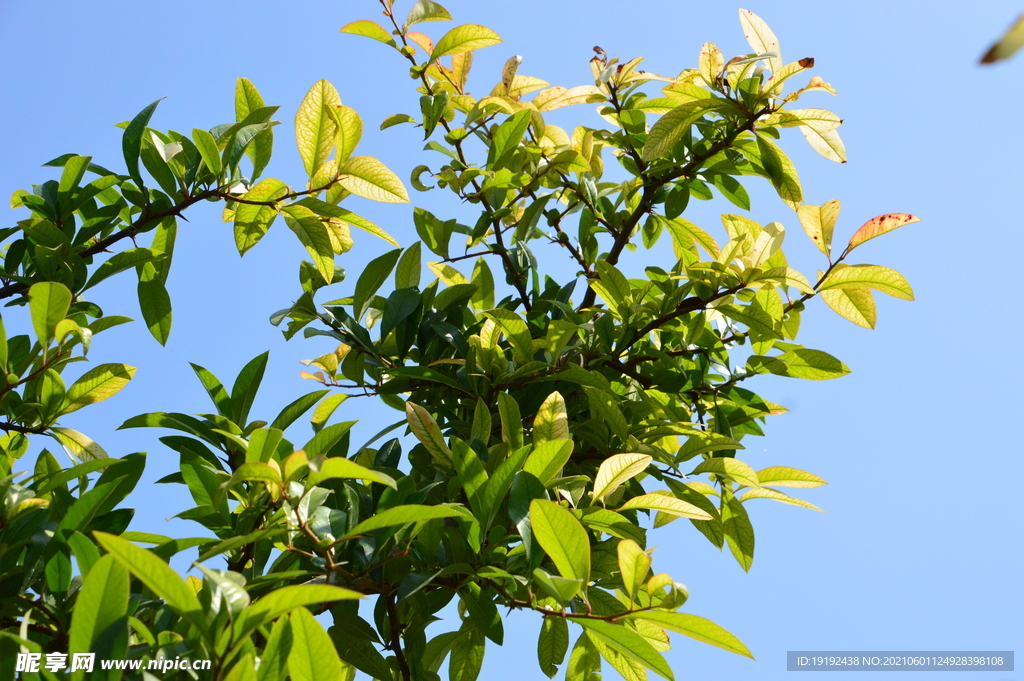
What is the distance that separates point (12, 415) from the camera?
1229mm

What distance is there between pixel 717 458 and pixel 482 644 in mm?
541

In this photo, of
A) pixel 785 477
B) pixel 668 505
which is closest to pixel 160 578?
pixel 668 505

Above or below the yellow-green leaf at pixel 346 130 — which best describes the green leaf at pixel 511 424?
below

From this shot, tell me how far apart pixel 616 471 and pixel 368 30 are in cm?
107

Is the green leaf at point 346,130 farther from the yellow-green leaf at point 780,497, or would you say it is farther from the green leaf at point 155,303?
the yellow-green leaf at point 780,497

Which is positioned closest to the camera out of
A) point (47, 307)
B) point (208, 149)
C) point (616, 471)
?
point (47, 307)

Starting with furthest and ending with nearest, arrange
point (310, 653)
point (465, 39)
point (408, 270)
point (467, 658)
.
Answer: point (465, 39), point (408, 270), point (467, 658), point (310, 653)

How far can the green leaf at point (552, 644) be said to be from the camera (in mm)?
1318

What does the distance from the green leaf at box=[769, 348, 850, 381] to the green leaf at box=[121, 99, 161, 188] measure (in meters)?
1.22

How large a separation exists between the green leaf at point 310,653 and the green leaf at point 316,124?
84 cm

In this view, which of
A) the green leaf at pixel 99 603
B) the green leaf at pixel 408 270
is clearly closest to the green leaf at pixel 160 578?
the green leaf at pixel 99 603

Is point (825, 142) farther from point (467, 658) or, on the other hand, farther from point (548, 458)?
point (467, 658)

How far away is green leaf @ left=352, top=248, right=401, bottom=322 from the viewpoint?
1396mm

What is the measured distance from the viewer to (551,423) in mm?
1180
